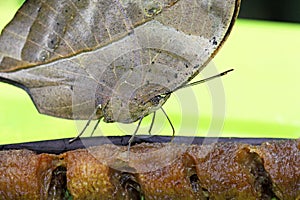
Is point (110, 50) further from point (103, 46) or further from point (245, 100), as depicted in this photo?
point (245, 100)

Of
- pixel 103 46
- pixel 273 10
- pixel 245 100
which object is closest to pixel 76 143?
pixel 103 46

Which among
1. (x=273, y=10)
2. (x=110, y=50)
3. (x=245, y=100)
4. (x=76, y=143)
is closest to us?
(x=110, y=50)

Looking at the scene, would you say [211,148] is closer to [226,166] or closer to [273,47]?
[226,166]

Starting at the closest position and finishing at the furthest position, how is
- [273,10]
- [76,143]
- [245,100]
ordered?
1. [76,143]
2. [245,100]
3. [273,10]

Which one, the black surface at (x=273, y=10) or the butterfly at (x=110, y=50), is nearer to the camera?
the butterfly at (x=110, y=50)

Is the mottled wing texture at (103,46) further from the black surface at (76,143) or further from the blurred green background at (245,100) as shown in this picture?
the blurred green background at (245,100)

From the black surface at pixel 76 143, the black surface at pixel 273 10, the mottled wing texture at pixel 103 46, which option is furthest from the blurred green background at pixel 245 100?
the black surface at pixel 273 10

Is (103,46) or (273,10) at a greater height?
(273,10)

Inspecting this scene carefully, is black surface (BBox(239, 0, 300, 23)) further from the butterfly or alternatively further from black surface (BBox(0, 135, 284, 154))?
the butterfly
